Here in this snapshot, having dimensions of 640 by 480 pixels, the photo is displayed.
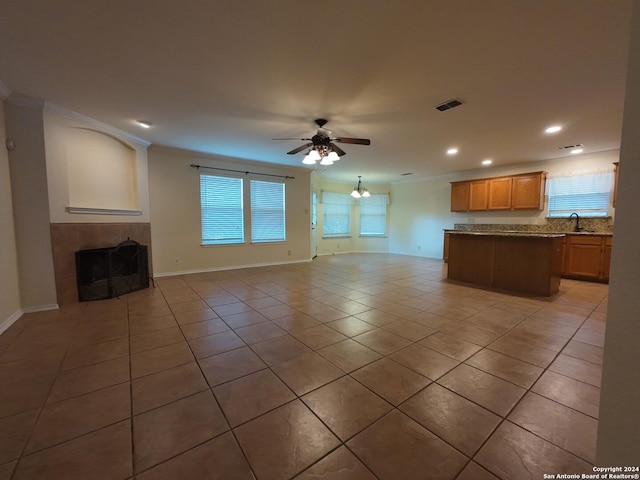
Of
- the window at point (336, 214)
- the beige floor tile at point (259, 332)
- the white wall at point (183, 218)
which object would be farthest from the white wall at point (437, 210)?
the beige floor tile at point (259, 332)

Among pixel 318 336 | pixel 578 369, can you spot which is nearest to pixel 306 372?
pixel 318 336

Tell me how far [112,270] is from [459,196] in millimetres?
7986

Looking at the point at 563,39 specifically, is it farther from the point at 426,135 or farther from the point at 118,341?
the point at 118,341

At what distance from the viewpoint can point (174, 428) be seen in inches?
58.3

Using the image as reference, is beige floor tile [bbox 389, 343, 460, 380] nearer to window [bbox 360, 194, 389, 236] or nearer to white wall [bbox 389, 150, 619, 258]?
white wall [bbox 389, 150, 619, 258]

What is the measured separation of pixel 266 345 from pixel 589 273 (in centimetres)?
640

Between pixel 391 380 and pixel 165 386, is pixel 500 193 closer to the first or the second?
pixel 391 380

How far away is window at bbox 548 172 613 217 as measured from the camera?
5230mm

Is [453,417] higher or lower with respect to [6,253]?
lower

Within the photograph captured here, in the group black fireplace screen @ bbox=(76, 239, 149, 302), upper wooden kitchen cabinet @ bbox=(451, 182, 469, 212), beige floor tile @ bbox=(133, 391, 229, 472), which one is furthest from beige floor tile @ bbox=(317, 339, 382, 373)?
upper wooden kitchen cabinet @ bbox=(451, 182, 469, 212)

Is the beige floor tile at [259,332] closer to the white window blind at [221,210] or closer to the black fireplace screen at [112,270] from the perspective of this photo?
the black fireplace screen at [112,270]

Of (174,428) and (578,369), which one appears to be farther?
(578,369)

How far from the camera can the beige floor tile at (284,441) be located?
1256mm

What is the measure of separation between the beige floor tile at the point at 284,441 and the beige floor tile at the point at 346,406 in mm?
61
